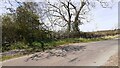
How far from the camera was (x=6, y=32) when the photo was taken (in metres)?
20.4

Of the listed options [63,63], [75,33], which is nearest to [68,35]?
[75,33]

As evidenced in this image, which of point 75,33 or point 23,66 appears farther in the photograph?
point 75,33

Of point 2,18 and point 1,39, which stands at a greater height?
point 2,18

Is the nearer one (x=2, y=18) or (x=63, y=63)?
(x=63, y=63)

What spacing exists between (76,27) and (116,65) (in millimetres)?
26431

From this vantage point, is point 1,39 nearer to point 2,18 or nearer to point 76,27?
point 2,18

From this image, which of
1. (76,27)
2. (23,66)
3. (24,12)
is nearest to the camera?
(23,66)

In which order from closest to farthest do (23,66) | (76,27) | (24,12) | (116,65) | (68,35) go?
1. (116,65)
2. (23,66)
3. (24,12)
4. (68,35)
5. (76,27)

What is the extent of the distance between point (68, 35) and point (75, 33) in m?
1.59

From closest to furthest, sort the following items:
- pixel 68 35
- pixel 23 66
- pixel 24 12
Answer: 1. pixel 23 66
2. pixel 24 12
3. pixel 68 35

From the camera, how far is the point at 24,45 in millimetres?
20109

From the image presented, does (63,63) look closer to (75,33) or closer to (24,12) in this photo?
(24,12)

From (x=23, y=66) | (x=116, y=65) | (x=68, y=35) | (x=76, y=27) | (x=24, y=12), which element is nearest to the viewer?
(x=116, y=65)

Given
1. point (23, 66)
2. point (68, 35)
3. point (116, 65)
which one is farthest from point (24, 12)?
point (68, 35)
